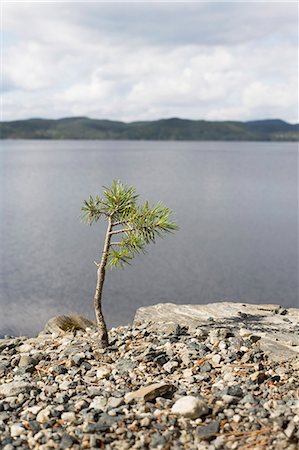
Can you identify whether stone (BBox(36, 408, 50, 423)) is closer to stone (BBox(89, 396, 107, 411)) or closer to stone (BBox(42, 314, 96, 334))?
stone (BBox(89, 396, 107, 411))

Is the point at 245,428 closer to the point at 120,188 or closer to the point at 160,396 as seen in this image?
the point at 160,396

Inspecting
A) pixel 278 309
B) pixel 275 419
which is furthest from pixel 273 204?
pixel 275 419

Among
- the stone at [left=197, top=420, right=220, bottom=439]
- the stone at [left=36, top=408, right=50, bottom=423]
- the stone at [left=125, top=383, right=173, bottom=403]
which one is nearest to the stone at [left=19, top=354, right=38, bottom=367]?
the stone at [left=36, top=408, right=50, bottom=423]

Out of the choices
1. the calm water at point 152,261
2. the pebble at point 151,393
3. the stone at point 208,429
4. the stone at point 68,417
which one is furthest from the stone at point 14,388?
the calm water at point 152,261

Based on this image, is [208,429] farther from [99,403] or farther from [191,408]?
[99,403]

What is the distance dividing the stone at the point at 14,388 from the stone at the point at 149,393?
2.55 m

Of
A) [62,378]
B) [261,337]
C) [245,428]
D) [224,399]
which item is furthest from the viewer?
[261,337]

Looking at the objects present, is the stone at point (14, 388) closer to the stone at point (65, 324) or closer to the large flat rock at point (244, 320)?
the large flat rock at point (244, 320)

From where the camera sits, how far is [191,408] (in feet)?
36.7

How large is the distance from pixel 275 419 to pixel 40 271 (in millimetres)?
28334

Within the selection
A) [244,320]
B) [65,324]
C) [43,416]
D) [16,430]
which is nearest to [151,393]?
[43,416]

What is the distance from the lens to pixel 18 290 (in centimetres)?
3300

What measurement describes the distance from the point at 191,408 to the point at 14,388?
4.44 meters

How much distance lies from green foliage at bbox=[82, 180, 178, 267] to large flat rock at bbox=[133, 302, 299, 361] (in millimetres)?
2839
